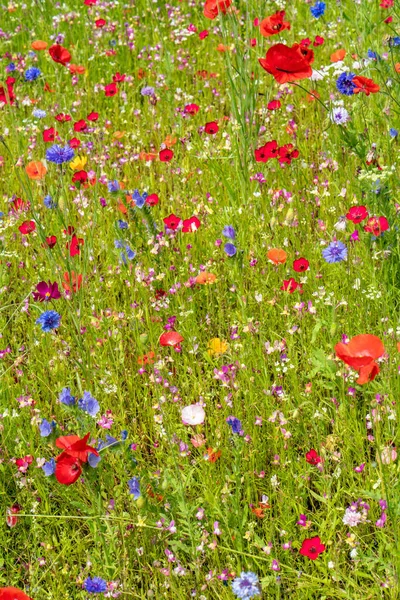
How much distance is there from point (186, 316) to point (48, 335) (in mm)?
534

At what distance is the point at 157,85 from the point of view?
4.48m

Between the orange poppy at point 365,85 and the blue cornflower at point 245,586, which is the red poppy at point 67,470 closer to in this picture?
the blue cornflower at point 245,586

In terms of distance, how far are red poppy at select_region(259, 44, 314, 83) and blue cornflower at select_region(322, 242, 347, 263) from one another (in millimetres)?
560

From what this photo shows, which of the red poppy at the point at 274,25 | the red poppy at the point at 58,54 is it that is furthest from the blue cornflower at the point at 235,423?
the red poppy at the point at 58,54

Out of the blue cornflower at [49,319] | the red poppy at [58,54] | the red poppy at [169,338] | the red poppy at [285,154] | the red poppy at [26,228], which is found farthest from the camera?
the red poppy at [58,54]

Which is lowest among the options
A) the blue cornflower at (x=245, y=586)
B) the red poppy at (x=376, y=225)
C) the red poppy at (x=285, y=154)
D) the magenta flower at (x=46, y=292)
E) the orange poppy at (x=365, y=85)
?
the blue cornflower at (x=245, y=586)

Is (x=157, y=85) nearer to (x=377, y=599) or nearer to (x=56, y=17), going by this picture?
(x=56, y=17)

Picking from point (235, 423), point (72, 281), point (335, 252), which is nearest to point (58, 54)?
point (72, 281)

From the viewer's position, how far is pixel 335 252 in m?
2.49

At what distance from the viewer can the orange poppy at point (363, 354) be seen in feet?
5.14

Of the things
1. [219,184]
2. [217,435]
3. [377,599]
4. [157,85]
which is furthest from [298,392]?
[157,85]

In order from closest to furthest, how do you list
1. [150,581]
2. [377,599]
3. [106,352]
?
[377,599] → [150,581] → [106,352]

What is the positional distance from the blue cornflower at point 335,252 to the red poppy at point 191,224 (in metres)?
0.65

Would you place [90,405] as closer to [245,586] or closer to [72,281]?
[72,281]
